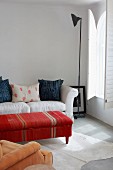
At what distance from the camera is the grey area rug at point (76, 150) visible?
298cm

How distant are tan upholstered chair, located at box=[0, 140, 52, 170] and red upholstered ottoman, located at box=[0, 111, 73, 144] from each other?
116 centimetres

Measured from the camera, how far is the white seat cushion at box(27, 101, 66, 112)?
14.5 ft

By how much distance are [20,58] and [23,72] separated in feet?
1.04

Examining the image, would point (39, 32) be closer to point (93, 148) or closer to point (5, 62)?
point (5, 62)

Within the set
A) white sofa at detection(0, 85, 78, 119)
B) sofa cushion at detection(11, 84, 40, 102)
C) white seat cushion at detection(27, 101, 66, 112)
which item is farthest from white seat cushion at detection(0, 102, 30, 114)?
sofa cushion at detection(11, 84, 40, 102)

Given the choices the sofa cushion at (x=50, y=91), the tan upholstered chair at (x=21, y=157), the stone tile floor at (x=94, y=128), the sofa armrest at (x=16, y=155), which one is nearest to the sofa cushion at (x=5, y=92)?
the sofa cushion at (x=50, y=91)

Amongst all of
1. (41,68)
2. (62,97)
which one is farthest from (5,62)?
(62,97)

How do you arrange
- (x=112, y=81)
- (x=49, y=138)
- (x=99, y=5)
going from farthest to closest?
(x=99, y=5) → (x=112, y=81) → (x=49, y=138)

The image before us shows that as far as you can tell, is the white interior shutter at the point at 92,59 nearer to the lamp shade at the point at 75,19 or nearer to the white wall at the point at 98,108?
the white wall at the point at 98,108

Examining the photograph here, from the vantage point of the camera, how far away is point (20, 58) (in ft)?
17.1

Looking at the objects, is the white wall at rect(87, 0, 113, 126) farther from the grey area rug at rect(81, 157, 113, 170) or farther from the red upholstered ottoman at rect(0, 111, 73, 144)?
the grey area rug at rect(81, 157, 113, 170)

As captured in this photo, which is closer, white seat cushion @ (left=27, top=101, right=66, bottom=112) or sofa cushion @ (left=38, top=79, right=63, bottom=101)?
white seat cushion @ (left=27, top=101, right=66, bottom=112)

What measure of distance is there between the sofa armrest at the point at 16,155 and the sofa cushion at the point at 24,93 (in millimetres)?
2593

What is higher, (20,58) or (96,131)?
(20,58)
